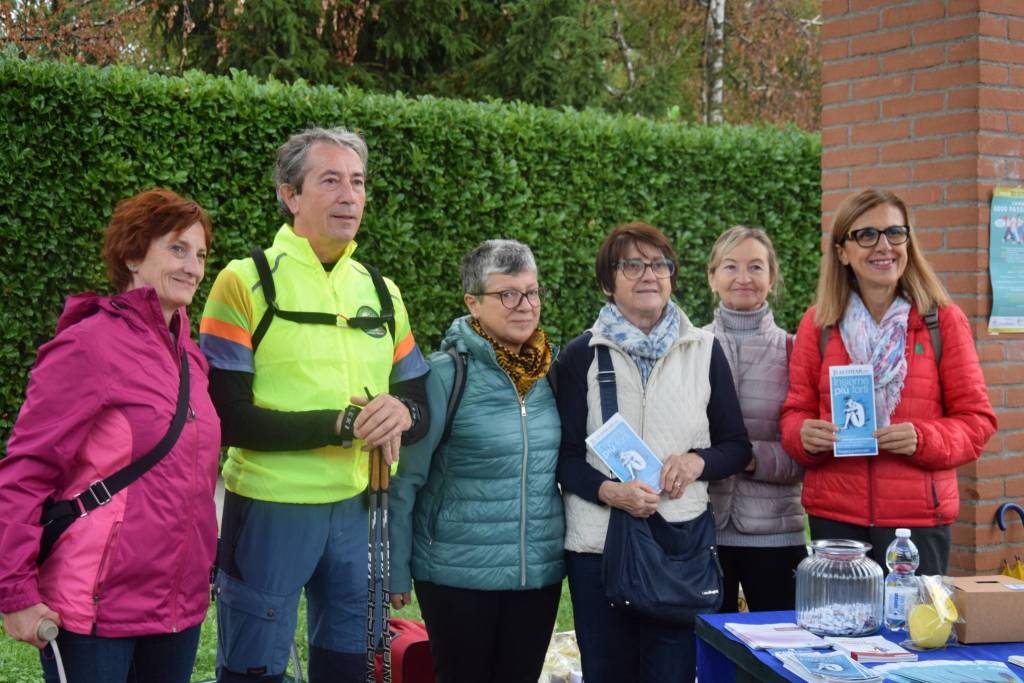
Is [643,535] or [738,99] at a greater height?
[738,99]

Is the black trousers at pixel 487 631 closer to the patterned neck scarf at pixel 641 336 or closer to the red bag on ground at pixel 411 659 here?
the red bag on ground at pixel 411 659

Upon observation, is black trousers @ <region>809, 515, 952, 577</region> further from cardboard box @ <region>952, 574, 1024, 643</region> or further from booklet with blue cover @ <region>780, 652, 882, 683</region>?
booklet with blue cover @ <region>780, 652, 882, 683</region>

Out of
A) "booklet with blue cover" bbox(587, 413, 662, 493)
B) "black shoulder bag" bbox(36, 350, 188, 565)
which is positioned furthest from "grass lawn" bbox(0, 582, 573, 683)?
"black shoulder bag" bbox(36, 350, 188, 565)

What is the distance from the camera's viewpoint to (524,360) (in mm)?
3660

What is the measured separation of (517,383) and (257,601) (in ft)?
3.65

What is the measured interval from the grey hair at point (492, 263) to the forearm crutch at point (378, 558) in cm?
73

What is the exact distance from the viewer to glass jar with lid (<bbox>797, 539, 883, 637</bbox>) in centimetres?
307

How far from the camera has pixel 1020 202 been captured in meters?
4.61

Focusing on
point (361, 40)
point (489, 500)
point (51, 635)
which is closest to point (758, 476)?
point (489, 500)

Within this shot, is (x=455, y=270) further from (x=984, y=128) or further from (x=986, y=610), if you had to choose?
(x=986, y=610)

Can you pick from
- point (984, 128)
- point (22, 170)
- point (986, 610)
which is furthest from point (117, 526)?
point (22, 170)

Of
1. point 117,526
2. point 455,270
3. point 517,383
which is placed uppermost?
point 455,270

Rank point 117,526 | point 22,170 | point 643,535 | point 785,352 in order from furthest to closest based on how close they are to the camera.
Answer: point 22,170 < point 785,352 < point 643,535 < point 117,526

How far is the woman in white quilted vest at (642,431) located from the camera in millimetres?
3568
